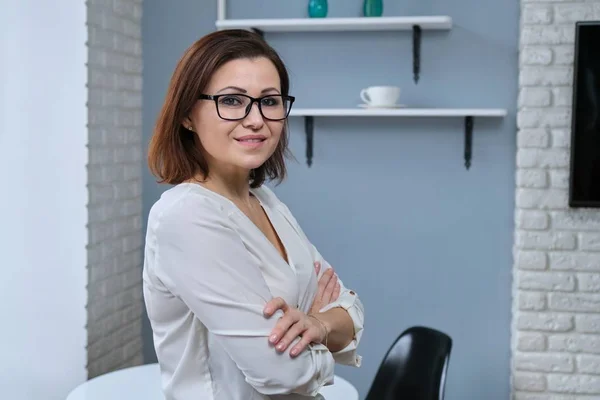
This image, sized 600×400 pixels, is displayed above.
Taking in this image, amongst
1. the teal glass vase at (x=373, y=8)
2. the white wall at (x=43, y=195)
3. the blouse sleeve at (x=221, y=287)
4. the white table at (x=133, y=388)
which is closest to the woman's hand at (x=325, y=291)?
the blouse sleeve at (x=221, y=287)

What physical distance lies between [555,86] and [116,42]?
1685mm

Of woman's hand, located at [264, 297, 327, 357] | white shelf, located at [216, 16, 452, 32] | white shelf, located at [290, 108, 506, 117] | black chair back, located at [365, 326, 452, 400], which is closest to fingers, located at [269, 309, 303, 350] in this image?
woman's hand, located at [264, 297, 327, 357]

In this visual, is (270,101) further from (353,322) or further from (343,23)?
(343,23)

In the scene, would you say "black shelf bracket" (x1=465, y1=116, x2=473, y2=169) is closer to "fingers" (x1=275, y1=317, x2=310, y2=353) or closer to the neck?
the neck

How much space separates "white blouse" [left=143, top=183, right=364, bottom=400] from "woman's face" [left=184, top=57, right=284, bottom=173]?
75 millimetres

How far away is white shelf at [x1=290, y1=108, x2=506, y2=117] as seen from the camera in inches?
120

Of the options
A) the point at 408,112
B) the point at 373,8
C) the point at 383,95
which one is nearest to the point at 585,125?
the point at 408,112

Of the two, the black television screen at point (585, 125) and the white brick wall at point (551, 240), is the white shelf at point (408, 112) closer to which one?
the white brick wall at point (551, 240)

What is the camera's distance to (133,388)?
2.48 meters

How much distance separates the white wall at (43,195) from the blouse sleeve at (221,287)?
1780 mm

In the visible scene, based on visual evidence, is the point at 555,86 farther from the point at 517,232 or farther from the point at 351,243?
the point at 351,243

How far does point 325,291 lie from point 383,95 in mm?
1692

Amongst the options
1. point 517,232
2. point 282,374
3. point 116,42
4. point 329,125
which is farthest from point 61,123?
point 282,374

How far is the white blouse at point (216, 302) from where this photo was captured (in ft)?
3.91
